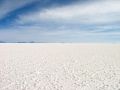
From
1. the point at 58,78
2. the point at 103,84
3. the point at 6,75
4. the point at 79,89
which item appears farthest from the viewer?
the point at 6,75

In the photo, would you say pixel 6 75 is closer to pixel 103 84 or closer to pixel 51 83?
pixel 51 83

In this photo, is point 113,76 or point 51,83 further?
point 113,76

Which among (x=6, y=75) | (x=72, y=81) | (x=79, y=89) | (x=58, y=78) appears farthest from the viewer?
(x=6, y=75)

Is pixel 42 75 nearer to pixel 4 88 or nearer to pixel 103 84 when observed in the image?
pixel 4 88

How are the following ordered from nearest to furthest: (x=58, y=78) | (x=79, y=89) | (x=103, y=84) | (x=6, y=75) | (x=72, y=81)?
(x=79, y=89) → (x=103, y=84) → (x=72, y=81) → (x=58, y=78) → (x=6, y=75)

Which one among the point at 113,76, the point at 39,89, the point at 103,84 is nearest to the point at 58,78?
the point at 39,89

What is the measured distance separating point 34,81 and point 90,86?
1815 mm

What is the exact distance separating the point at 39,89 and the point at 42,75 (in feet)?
4.91

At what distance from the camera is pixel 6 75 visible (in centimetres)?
586

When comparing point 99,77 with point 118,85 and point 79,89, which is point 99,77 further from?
point 79,89

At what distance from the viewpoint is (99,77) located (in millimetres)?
5500

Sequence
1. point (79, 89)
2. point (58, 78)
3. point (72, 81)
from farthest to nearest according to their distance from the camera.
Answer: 1. point (58, 78)
2. point (72, 81)
3. point (79, 89)

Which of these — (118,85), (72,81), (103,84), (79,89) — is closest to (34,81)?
(72,81)

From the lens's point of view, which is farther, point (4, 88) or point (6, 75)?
point (6, 75)
